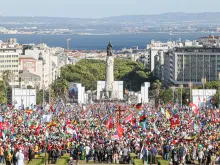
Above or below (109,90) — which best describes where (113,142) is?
above

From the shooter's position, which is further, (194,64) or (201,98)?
(194,64)

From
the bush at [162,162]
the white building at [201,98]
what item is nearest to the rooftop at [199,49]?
the white building at [201,98]

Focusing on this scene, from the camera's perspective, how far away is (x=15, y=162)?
137 ft

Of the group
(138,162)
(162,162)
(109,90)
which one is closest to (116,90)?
(109,90)

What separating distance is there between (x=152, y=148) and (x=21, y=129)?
1478 centimetres

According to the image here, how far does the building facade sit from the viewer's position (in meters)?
190

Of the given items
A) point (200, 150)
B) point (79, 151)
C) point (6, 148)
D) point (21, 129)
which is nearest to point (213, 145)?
point (200, 150)

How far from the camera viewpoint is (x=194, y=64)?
626ft

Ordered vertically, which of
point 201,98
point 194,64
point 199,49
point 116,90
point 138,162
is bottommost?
point 116,90

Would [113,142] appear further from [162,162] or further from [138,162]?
[162,162]

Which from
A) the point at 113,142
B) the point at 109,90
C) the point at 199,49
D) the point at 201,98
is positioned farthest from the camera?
the point at 199,49

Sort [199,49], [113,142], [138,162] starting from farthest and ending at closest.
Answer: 1. [199,49]
2. [113,142]
3. [138,162]

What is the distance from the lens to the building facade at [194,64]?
190 m

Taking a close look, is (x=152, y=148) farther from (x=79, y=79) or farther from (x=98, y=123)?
(x=79, y=79)
